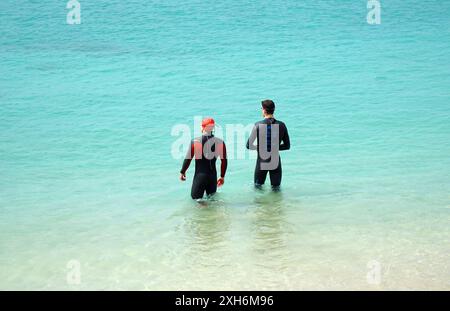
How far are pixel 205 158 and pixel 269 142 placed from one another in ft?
A: 3.25

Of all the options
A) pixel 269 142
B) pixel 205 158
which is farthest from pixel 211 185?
pixel 269 142

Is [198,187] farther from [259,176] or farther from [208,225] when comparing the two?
[259,176]

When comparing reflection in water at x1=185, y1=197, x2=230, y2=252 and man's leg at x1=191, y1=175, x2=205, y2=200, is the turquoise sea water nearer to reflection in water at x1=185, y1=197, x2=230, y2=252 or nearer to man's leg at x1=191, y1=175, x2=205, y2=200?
reflection in water at x1=185, y1=197, x2=230, y2=252

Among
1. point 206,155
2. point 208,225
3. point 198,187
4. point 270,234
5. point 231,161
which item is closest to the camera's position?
point 270,234

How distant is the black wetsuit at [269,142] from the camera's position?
1035 centimetres

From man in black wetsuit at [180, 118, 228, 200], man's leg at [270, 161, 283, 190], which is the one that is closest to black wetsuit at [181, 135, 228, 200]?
man in black wetsuit at [180, 118, 228, 200]

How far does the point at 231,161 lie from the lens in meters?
14.0

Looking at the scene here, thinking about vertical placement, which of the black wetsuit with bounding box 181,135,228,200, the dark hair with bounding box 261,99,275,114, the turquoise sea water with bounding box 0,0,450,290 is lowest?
the turquoise sea water with bounding box 0,0,450,290

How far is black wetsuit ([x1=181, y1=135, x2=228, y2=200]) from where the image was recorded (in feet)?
33.0

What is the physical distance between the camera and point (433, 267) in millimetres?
8070

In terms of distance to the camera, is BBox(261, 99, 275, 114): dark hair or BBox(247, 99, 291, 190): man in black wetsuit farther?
BBox(247, 99, 291, 190): man in black wetsuit

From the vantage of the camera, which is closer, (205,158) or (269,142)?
(205,158)

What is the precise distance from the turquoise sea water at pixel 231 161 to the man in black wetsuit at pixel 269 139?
520 millimetres

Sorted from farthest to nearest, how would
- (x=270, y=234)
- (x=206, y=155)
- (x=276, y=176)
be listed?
(x=276, y=176) < (x=206, y=155) < (x=270, y=234)
